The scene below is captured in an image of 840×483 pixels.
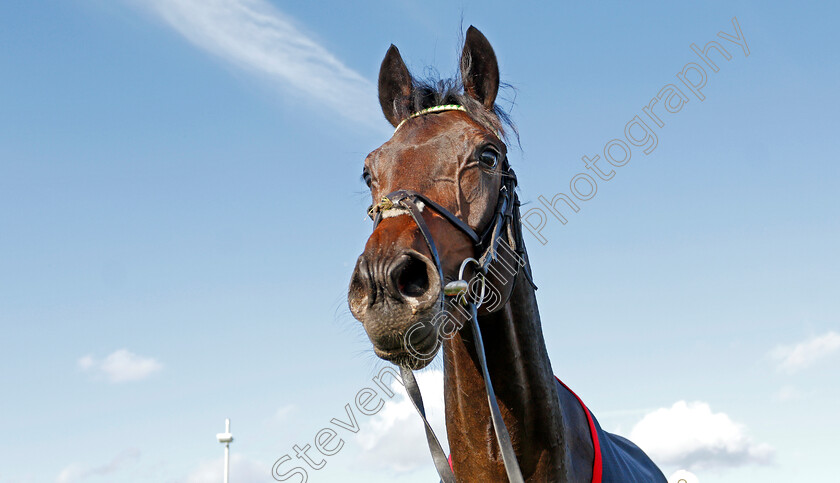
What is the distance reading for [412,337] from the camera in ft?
10.6

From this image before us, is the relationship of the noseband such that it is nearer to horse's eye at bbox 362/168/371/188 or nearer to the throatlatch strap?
the throatlatch strap

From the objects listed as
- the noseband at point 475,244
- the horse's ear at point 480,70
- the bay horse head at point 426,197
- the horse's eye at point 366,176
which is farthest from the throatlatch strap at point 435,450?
the horse's ear at point 480,70

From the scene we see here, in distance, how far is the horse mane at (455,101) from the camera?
456cm

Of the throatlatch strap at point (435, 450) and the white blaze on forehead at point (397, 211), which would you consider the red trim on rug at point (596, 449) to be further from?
the white blaze on forehead at point (397, 211)

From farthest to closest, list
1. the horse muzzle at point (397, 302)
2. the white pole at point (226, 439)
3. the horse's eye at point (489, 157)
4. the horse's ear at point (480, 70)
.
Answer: the white pole at point (226, 439) → the horse's ear at point (480, 70) → the horse's eye at point (489, 157) → the horse muzzle at point (397, 302)

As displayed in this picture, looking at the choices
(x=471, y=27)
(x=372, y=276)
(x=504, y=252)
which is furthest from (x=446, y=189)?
(x=471, y=27)

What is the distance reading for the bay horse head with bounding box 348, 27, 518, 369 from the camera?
10.5ft

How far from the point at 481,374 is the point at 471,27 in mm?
2310

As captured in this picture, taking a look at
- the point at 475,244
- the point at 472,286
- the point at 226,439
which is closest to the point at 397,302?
the point at 472,286

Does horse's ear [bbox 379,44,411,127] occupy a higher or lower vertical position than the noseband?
higher

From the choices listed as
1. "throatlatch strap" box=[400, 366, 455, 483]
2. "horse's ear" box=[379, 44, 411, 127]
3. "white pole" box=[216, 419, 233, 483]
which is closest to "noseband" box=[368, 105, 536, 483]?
"throatlatch strap" box=[400, 366, 455, 483]

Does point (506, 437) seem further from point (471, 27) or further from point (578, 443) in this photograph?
point (471, 27)

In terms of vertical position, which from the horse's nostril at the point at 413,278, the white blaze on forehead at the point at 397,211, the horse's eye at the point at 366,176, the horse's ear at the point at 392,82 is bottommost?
the horse's nostril at the point at 413,278

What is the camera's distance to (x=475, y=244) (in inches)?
155
